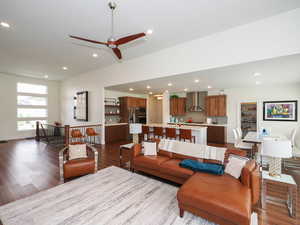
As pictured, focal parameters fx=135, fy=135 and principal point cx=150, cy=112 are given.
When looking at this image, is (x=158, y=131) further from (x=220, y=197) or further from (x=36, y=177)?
(x=36, y=177)

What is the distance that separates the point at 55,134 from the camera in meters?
8.21

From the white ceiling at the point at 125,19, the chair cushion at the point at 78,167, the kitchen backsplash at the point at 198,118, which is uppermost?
the white ceiling at the point at 125,19

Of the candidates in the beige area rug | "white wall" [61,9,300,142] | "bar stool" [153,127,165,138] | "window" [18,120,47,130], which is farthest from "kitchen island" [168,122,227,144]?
"window" [18,120,47,130]

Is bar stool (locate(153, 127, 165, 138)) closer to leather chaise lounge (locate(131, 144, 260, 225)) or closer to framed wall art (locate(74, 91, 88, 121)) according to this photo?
leather chaise lounge (locate(131, 144, 260, 225))

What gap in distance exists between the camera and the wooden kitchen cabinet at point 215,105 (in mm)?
6992

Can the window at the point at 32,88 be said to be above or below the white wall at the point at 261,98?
above

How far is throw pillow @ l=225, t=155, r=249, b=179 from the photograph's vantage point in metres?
2.25

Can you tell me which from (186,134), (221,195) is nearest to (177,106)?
(186,134)

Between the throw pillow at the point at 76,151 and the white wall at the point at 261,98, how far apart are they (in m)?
6.70

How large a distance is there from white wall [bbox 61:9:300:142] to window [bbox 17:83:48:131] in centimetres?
554

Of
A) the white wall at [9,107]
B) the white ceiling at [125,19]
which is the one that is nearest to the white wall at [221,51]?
the white ceiling at [125,19]

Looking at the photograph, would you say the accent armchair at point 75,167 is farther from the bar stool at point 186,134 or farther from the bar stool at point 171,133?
the bar stool at point 186,134

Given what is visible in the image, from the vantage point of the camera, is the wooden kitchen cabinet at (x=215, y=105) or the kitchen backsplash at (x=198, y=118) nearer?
the wooden kitchen cabinet at (x=215, y=105)

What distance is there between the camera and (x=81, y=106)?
24.3ft
